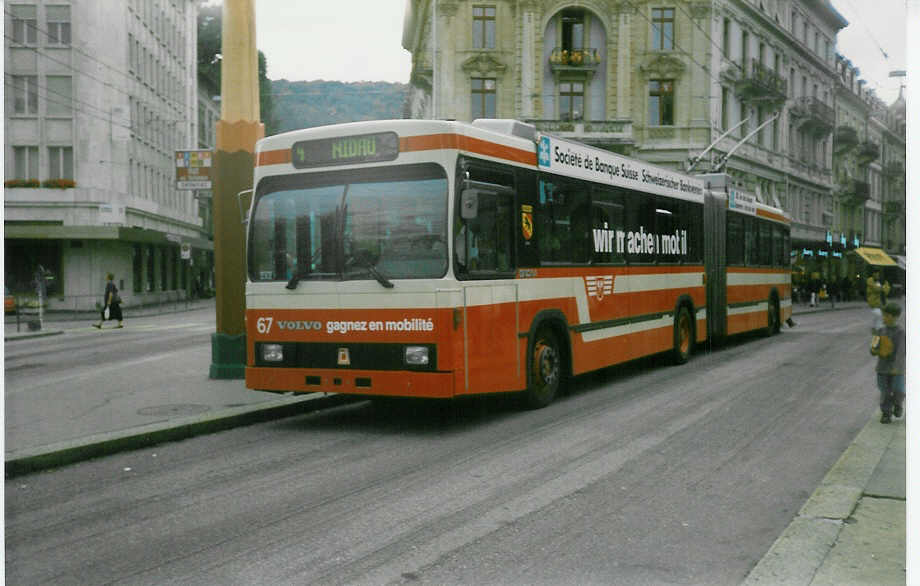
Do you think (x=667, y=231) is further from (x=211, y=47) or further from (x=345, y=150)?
(x=211, y=47)

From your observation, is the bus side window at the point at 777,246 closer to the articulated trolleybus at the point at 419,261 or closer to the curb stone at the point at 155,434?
the articulated trolleybus at the point at 419,261

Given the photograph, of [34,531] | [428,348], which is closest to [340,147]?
[428,348]

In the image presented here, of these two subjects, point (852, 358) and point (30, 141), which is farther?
point (852, 358)

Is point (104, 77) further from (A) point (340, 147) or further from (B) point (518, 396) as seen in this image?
(B) point (518, 396)

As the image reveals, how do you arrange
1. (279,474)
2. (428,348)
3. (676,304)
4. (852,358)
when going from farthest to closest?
(852,358)
(676,304)
(428,348)
(279,474)

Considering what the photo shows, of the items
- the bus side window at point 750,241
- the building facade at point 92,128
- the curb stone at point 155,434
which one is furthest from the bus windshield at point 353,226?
the bus side window at point 750,241

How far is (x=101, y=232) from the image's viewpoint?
12.4 m

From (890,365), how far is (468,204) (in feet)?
13.7

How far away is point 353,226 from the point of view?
876 cm

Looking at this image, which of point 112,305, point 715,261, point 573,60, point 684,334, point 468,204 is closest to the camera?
point 468,204

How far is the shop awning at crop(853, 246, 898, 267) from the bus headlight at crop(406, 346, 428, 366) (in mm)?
3751

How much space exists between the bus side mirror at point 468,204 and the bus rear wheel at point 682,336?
705 cm

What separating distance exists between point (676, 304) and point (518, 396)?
4992 mm

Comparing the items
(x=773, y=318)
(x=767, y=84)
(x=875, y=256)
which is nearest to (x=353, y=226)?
(x=875, y=256)
